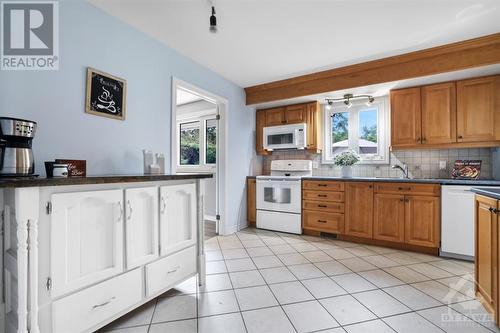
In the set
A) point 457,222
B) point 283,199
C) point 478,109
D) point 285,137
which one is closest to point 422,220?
point 457,222

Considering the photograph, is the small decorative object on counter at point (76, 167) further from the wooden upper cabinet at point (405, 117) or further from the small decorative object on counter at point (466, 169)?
the small decorative object on counter at point (466, 169)

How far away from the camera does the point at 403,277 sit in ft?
7.21

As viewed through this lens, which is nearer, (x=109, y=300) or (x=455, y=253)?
(x=109, y=300)

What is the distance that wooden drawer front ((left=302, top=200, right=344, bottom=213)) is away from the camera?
11.0ft

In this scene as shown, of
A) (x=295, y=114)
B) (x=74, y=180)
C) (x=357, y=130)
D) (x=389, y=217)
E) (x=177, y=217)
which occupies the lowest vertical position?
(x=389, y=217)

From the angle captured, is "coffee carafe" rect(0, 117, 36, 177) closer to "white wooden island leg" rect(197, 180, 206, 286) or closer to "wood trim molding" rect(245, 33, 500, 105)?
"white wooden island leg" rect(197, 180, 206, 286)

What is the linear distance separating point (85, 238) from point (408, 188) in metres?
3.33

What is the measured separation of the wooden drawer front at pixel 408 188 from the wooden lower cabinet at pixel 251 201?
1885mm

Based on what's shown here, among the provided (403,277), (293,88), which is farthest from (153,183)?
(293,88)

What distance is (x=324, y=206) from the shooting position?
3445 millimetres

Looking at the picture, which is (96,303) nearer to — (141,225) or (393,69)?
(141,225)

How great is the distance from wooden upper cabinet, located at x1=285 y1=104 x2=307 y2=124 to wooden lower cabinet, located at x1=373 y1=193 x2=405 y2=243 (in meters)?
1.73

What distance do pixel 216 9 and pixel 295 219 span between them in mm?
2924

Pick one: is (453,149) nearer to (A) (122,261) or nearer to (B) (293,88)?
(B) (293,88)
